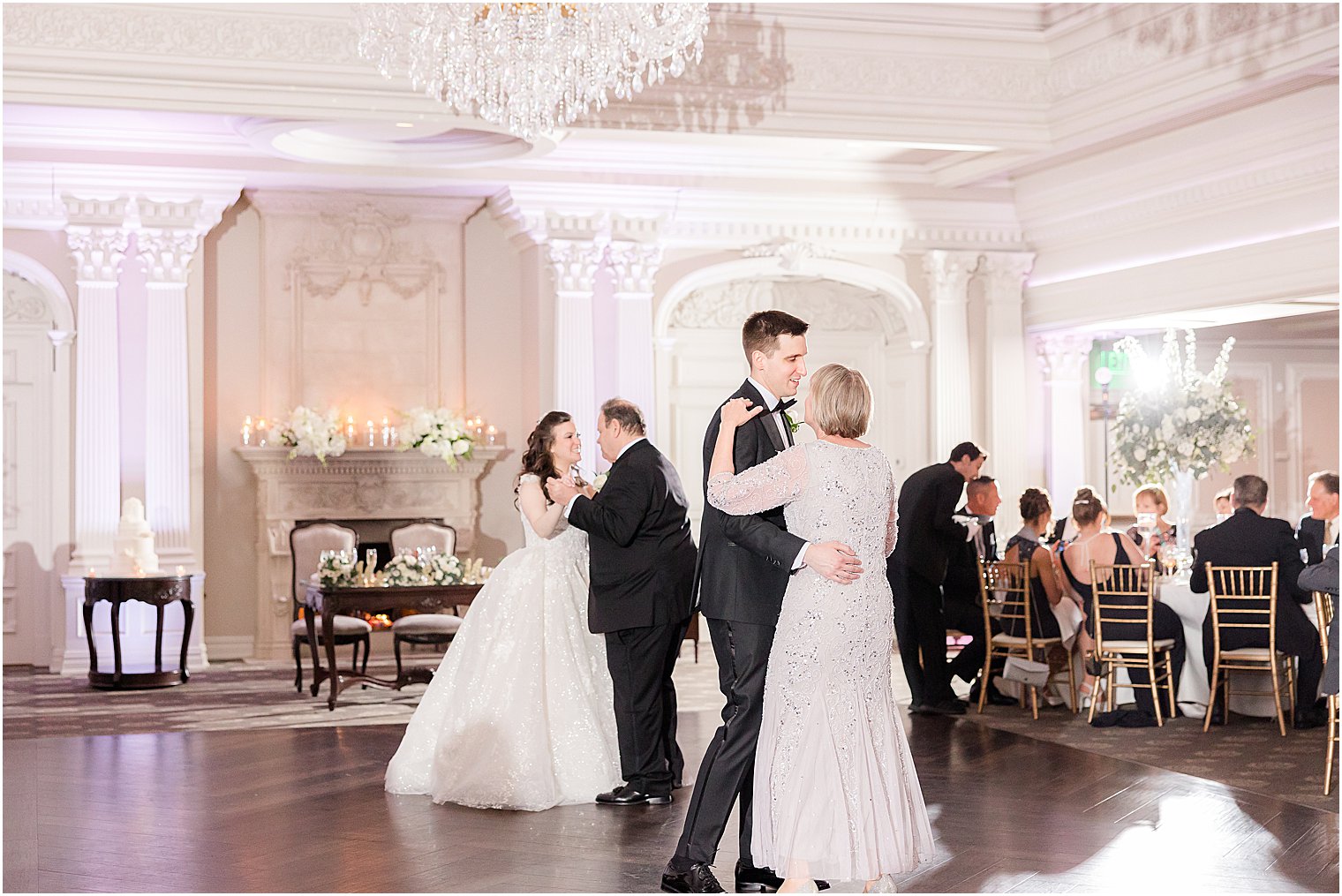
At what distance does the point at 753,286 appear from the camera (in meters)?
12.6

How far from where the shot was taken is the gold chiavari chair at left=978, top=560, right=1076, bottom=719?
8492mm

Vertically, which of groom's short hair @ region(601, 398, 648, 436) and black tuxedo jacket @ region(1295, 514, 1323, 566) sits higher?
groom's short hair @ region(601, 398, 648, 436)

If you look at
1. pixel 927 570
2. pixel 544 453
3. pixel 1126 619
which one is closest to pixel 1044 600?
pixel 1126 619

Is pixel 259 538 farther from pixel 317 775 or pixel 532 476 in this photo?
pixel 532 476

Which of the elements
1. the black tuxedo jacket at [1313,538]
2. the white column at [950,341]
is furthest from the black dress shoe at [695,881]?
the white column at [950,341]

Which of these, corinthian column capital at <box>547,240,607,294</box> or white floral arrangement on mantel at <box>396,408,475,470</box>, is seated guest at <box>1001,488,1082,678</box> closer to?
corinthian column capital at <box>547,240,607,294</box>

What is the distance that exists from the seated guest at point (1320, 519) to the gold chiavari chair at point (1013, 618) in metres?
1.52

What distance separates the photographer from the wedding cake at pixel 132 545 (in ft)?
33.9

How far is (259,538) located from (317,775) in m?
5.01

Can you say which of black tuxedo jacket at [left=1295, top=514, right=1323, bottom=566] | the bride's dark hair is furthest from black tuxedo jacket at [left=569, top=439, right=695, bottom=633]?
black tuxedo jacket at [left=1295, top=514, right=1323, bottom=566]

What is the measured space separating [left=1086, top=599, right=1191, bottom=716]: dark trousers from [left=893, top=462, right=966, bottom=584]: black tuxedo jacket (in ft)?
3.04

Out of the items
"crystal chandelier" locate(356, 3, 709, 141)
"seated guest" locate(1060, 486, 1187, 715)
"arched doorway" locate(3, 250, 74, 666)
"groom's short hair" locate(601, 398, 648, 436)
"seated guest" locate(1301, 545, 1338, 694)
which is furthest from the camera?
"arched doorway" locate(3, 250, 74, 666)

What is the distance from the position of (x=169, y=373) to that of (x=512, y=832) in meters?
6.63

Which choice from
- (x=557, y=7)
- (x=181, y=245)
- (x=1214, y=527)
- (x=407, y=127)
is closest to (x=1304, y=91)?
(x=1214, y=527)
